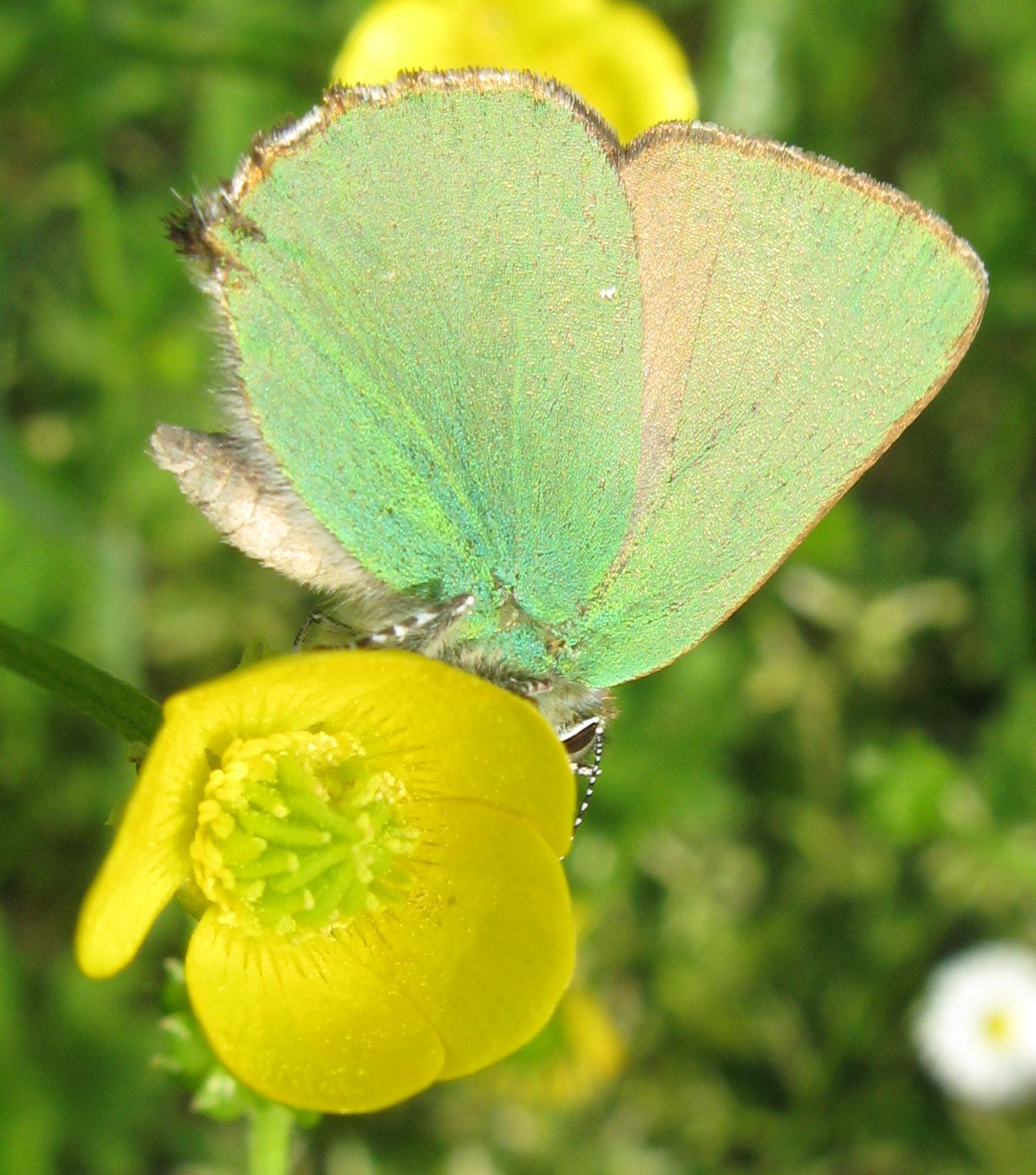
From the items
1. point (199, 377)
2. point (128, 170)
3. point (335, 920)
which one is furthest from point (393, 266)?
point (128, 170)

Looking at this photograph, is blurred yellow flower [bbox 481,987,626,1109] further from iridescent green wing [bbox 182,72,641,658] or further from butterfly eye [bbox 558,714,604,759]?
iridescent green wing [bbox 182,72,641,658]

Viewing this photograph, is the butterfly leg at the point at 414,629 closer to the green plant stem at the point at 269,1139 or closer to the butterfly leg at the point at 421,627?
the butterfly leg at the point at 421,627

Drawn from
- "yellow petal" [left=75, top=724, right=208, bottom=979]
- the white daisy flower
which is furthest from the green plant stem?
the white daisy flower

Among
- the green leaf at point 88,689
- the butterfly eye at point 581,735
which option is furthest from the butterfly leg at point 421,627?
the green leaf at point 88,689

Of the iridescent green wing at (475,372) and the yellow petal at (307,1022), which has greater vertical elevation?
the iridescent green wing at (475,372)

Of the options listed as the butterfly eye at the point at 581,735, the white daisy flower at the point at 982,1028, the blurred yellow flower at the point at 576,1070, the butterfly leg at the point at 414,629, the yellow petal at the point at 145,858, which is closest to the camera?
the yellow petal at the point at 145,858

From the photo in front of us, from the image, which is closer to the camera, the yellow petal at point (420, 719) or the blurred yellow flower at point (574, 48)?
the yellow petal at point (420, 719)

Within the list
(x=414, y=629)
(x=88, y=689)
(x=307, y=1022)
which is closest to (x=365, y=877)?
(x=307, y=1022)

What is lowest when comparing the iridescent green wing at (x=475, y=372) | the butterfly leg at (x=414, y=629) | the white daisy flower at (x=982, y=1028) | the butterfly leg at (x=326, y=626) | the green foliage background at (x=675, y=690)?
the white daisy flower at (x=982, y=1028)
